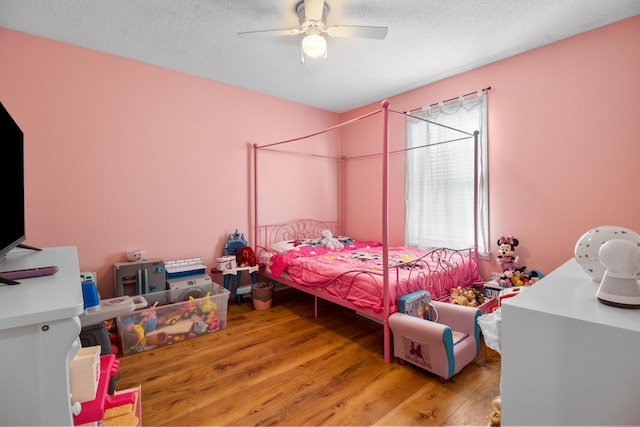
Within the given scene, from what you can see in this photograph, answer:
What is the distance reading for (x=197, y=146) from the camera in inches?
135

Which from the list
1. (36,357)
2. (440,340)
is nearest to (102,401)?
(36,357)

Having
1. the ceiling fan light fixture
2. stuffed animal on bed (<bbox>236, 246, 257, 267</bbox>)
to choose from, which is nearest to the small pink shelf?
stuffed animal on bed (<bbox>236, 246, 257, 267</bbox>)

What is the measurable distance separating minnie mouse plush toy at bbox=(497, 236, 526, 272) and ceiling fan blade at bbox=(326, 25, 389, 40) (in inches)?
89.6

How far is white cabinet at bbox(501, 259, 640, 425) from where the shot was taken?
574 mm

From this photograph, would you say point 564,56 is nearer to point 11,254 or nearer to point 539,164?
point 539,164

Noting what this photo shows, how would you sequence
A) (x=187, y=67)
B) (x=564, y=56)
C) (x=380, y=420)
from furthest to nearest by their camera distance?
(x=187, y=67)
(x=564, y=56)
(x=380, y=420)

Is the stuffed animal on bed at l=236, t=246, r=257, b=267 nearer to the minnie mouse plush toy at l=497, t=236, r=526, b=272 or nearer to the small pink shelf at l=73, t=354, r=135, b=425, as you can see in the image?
the small pink shelf at l=73, t=354, r=135, b=425

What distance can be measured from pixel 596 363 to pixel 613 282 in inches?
7.7

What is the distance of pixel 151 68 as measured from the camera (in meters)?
3.12

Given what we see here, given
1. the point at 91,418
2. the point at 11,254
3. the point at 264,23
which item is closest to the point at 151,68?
the point at 264,23

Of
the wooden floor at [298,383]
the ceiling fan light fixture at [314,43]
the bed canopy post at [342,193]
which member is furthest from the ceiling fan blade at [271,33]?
the wooden floor at [298,383]

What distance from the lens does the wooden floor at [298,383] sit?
170 cm

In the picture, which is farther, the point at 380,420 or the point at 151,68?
the point at 151,68

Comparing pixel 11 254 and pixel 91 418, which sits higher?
pixel 11 254
